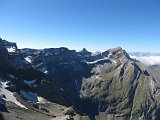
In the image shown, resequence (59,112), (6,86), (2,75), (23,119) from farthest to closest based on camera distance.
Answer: (2,75), (6,86), (59,112), (23,119)

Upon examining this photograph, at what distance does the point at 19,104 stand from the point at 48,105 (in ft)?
132

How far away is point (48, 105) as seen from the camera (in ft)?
601

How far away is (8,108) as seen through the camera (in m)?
123

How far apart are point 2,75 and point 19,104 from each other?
5922 centimetres

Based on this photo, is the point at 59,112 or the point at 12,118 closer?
the point at 12,118

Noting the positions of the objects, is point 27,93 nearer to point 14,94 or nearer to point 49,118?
point 14,94

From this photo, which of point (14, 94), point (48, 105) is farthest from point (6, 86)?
point (48, 105)

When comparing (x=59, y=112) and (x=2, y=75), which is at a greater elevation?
(x=2, y=75)

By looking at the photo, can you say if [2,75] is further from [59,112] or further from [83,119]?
[83,119]

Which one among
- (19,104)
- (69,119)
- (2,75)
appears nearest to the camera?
(69,119)

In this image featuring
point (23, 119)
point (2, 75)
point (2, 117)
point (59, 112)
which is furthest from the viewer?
point (2, 75)

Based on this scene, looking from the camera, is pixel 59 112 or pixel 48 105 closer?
pixel 59 112

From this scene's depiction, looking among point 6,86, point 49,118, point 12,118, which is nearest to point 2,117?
point 12,118

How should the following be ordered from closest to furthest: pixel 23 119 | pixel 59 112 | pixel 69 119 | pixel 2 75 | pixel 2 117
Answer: pixel 2 117, pixel 23 119, pixel 69 119, pixel 59 112, pixel 2 75
